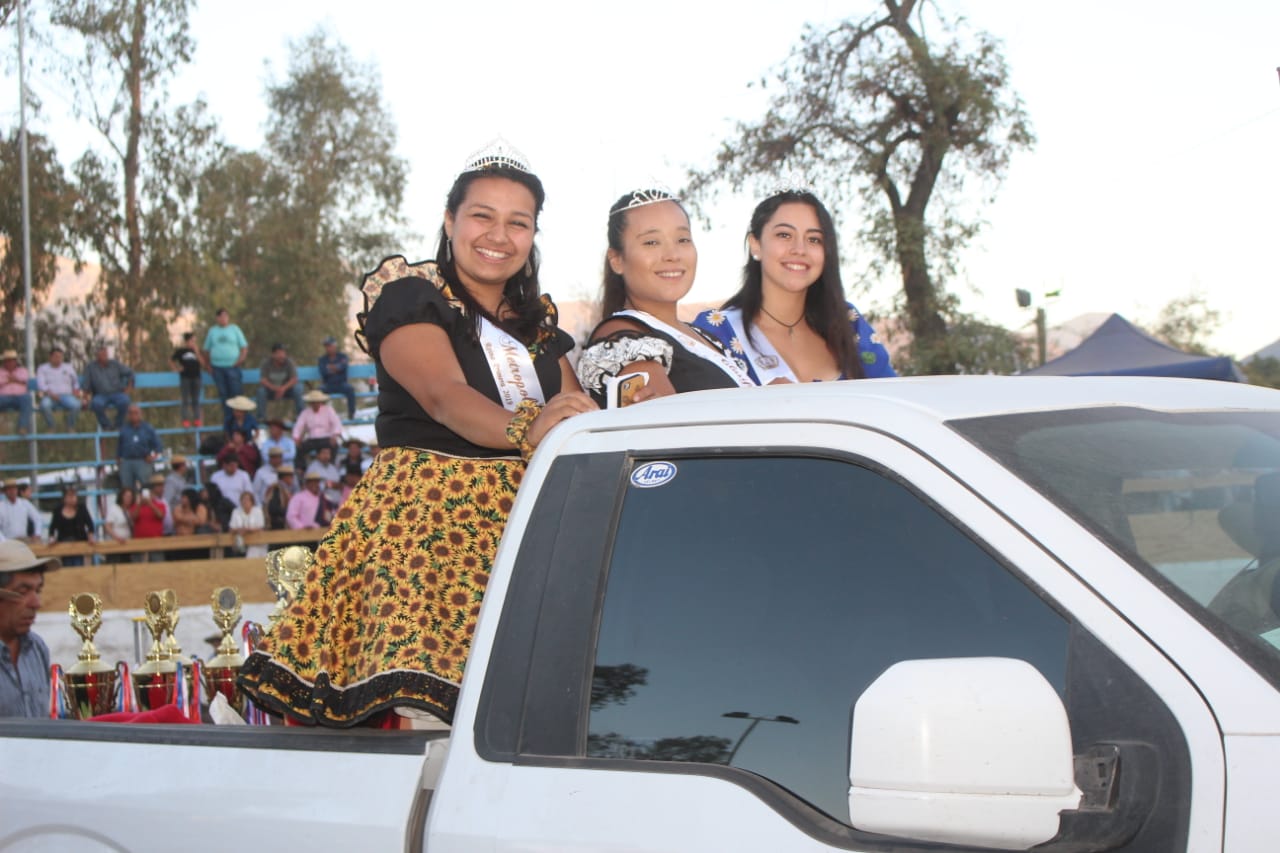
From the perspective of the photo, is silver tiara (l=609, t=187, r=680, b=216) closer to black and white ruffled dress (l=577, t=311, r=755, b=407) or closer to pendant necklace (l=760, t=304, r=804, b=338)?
black and white ruffled dress (l=577, t=311, r=755, b=407)

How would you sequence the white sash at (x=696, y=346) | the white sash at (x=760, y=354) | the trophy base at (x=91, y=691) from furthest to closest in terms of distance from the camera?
the trophy base at (x=91, y=691)
the white sash at (x=760, y=354)
the white sash at (x=696, y=346)

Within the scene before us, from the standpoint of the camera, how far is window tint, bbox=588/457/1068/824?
1.76m

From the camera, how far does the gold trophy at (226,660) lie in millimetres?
3902

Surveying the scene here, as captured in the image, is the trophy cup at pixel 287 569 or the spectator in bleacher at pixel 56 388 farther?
the spectator in bleacher at pixel 56 388

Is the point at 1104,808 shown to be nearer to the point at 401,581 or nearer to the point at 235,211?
the point at 401,581

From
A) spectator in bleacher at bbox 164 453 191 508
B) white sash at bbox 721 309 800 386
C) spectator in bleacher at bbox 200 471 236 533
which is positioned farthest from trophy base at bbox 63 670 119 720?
spectator in bleacher at bbox 164 453 191 508

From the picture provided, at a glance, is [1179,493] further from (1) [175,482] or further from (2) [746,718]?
(1) [175,482]

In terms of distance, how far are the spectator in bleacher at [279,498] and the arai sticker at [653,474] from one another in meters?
12.1

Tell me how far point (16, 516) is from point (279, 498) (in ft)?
9.16

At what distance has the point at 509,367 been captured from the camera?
3064mm

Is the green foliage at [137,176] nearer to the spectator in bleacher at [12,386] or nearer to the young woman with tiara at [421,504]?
the spectator in bleacher at [12,386]

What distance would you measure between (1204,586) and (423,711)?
1.43m

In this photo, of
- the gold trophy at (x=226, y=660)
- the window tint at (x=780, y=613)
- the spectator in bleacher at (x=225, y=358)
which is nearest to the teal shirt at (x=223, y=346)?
the spectator in bleacher at (x=225, y=358)

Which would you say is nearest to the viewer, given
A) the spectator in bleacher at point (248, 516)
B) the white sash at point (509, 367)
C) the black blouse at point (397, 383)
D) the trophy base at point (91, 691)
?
the black blouse at point (397, 383)
